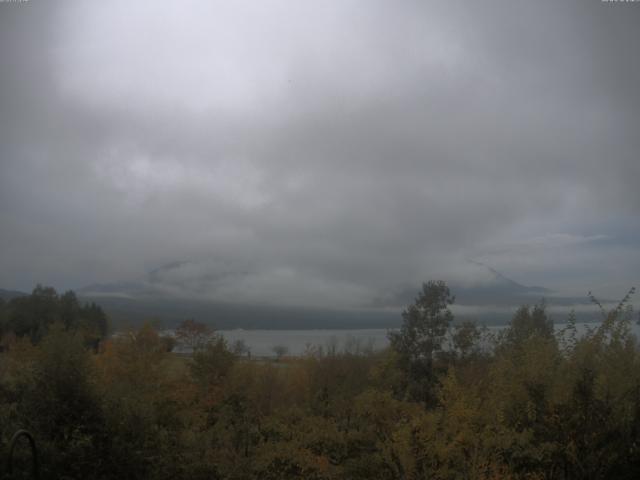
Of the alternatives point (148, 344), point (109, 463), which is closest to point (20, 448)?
point (109, 463)

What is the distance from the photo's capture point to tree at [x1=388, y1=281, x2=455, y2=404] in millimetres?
47312

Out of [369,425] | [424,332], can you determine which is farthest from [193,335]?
[369,425]

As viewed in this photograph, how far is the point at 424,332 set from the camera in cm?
4844

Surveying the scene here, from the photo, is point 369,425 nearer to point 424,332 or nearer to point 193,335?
point 424,332

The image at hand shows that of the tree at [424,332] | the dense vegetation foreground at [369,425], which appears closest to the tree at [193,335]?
the dense vegetation foreground at [369,425]

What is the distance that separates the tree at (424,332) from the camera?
4731cm

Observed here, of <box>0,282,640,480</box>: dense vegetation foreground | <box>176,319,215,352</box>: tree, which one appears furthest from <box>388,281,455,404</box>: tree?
<box>176,319,215,352</box>: tree

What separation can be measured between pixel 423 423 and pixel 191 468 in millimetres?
9794

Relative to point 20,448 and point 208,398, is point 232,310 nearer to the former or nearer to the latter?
point 208,398

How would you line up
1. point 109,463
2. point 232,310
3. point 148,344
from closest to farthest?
point 109,463
point 148,344
point 232,310

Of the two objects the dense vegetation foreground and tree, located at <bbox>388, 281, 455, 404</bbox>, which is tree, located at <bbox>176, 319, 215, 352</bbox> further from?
tree, located at <bbox>388, 281, 455, 404</bbox>

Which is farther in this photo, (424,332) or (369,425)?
(424,332)

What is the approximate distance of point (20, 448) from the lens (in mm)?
14688

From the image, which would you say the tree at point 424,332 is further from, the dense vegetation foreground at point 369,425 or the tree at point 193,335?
the tree at point 193,335
